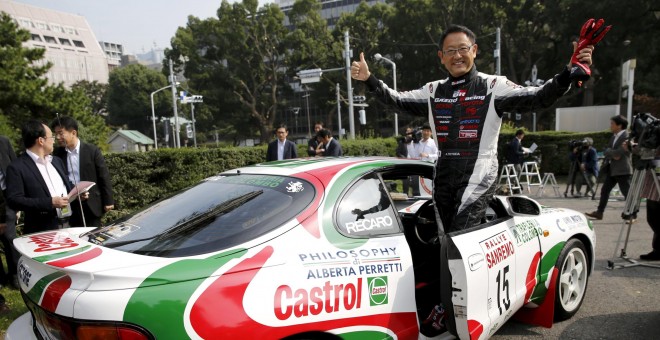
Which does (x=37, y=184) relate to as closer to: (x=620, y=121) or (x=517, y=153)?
(x=620, y=121)

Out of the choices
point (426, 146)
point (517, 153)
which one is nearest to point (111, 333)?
point (426, 146)

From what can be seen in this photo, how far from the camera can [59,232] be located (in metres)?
2.47

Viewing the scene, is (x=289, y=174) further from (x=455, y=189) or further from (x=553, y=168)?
(x=553, y=168)

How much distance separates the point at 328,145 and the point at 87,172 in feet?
13.5

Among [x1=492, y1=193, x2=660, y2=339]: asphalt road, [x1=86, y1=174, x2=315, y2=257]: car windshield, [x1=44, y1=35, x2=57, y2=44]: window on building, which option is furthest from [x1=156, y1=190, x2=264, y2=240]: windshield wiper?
[x1=44, y1=35, x2=57, y2=44]: window on building

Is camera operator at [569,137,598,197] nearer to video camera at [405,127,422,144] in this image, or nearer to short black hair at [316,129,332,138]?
video camera at [405,127,422,144]

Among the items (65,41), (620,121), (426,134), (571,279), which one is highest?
(65,41)

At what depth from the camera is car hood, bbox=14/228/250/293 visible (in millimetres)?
1564

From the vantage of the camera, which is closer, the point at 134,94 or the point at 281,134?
the point at 281,134

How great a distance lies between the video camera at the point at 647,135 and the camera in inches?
158

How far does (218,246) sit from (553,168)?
15.2 m

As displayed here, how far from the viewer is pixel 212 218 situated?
80.5 inches

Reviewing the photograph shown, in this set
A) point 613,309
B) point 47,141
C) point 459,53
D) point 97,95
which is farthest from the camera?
point 97,95

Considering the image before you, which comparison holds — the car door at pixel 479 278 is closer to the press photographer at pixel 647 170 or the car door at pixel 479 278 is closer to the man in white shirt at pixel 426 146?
the press photographer at pixel 647 170
